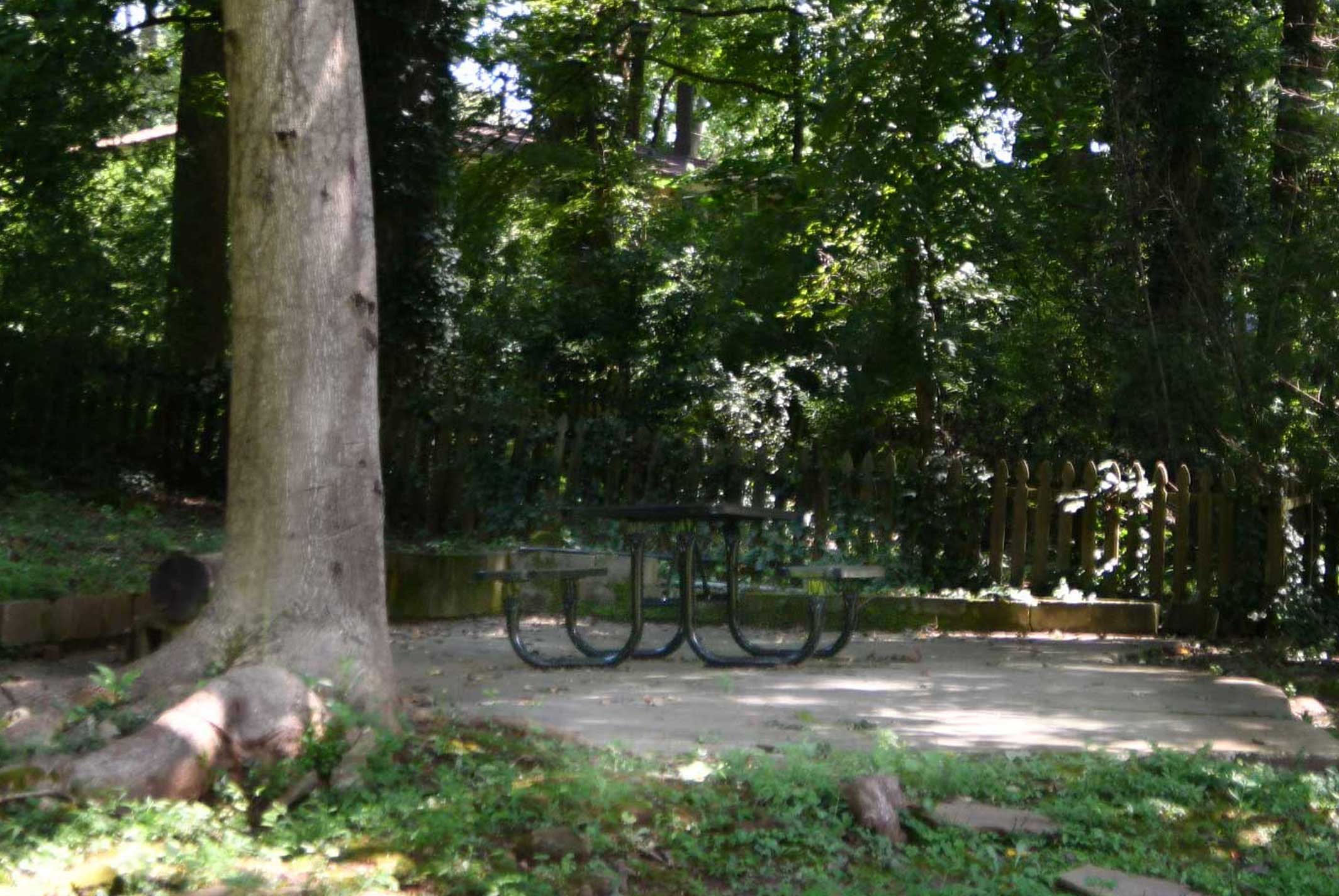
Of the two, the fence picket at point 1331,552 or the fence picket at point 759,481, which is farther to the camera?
the fence picket at point 759,481

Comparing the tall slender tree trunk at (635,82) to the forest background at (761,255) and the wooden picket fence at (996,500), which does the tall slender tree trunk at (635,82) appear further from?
the wooden picket fence at (996,500)

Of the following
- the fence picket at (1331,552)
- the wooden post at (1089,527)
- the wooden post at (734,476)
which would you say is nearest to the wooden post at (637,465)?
the wooden post at (734,476)

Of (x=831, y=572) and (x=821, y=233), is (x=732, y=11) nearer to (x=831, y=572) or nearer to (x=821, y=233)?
(x=821, y=233)

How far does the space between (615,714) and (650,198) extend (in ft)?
46.9

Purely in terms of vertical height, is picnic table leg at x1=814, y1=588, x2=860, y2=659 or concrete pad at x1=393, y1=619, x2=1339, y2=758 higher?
picnic table leg at x1=814, y1=588, x2=860, y2=659

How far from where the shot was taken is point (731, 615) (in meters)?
8.65

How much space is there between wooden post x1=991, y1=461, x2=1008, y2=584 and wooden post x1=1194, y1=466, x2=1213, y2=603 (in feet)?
5.27

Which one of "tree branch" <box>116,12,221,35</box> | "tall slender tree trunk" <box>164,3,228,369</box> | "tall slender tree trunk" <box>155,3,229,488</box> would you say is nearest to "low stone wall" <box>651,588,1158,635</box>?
"tall slender tree trunk" <box>155,3,229,488</box>

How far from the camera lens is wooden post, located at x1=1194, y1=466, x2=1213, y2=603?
11.2m

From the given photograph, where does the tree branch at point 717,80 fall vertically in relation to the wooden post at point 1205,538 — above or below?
above

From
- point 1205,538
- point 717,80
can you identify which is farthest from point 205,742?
point 717,80

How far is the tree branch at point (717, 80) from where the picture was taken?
68.3ft

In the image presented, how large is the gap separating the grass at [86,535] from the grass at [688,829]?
380 cm

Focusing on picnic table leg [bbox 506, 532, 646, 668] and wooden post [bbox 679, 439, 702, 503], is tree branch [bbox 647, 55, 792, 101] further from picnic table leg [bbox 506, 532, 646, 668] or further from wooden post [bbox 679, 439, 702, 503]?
picnic table leg [bbox 506, 532, 646, 668]
